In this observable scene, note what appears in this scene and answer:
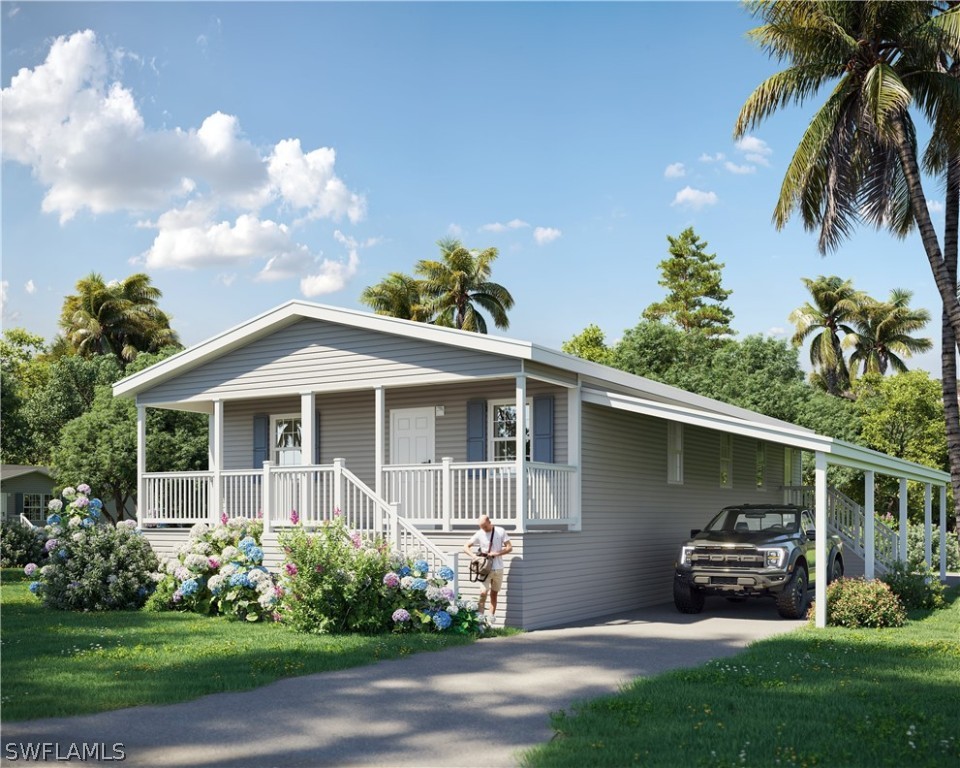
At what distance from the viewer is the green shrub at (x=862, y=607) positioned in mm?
14656

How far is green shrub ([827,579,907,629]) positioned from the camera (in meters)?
14.7

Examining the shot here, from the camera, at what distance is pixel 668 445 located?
67.6ft

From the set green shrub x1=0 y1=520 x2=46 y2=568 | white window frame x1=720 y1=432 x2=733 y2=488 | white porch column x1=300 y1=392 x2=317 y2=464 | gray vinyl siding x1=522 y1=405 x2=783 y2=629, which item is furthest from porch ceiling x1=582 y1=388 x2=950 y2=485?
green shrub x1=0 y1=520 x2=46 y2=568

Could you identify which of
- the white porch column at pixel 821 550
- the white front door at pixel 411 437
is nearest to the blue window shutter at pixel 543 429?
the white front door at pixel 411 437

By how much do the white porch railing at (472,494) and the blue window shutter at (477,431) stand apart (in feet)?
2.83

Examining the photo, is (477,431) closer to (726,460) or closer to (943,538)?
(726,460)

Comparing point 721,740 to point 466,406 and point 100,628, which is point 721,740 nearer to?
point 100,628

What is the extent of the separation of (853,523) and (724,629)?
35.3 feet

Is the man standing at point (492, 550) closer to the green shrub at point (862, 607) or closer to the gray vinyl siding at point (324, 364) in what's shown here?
the gray vinyl siding at point (324, 364)

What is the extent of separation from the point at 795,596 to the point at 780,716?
8.33 m

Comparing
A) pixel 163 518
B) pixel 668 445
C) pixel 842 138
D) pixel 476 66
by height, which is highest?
pixel 476 66

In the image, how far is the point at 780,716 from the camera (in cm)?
819

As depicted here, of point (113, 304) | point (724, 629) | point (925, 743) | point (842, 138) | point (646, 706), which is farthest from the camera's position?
point (113, 304)

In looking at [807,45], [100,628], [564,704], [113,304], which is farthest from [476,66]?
[113,304]
